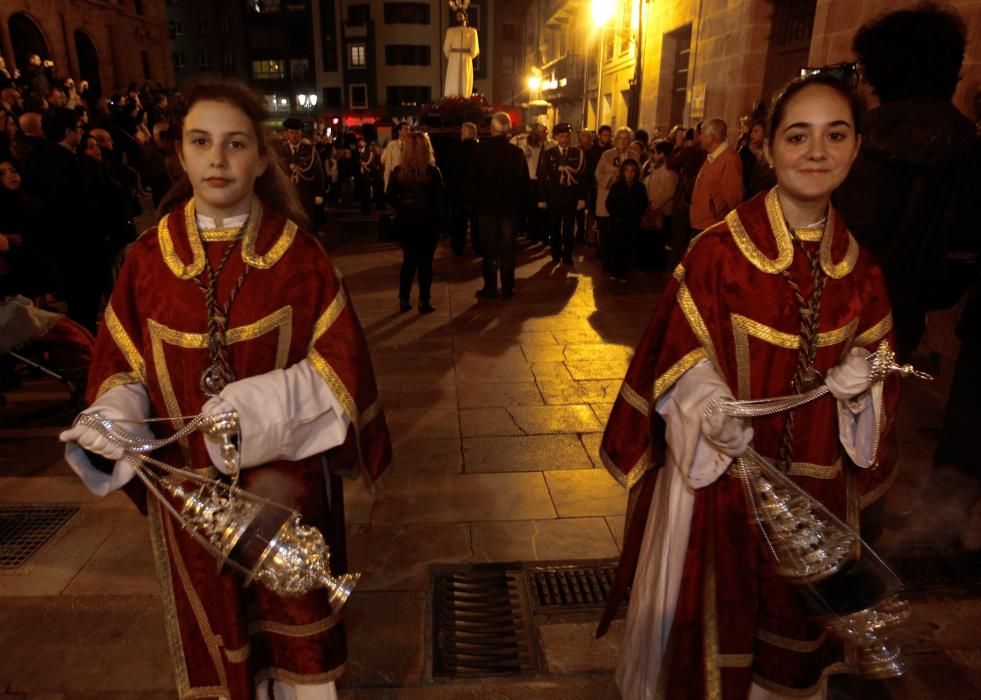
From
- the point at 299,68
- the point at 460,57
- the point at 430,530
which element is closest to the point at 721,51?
the point at 460,57

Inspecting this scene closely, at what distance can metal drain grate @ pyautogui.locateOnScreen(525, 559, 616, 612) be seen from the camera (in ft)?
10.2

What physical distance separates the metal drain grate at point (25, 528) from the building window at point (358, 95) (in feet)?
188

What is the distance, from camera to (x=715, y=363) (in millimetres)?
2037

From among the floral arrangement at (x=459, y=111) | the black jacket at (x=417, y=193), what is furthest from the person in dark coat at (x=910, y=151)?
the floral arrangement at (x=459, y=111)

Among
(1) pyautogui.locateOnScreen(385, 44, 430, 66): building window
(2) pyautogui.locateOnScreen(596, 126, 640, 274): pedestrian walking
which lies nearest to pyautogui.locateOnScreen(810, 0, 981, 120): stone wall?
(2) pyautogui.locateOnScreen(596, 126, 640, 274): pedestrian walking

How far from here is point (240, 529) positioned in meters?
1.66

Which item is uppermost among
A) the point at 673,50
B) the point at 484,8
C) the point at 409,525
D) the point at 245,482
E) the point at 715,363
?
the point at 484,8

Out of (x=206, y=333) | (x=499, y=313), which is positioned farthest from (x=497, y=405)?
(x=206, y=333)

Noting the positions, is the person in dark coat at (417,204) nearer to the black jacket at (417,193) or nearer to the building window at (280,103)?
the black jacket at (417,193)

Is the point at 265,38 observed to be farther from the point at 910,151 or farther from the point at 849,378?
the point at 849,378

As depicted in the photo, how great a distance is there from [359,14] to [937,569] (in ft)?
199

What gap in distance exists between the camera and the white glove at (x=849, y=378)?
1.80 metres

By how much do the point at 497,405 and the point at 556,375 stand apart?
0.84 metres

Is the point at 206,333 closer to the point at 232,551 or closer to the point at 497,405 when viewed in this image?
the point at 232,551
